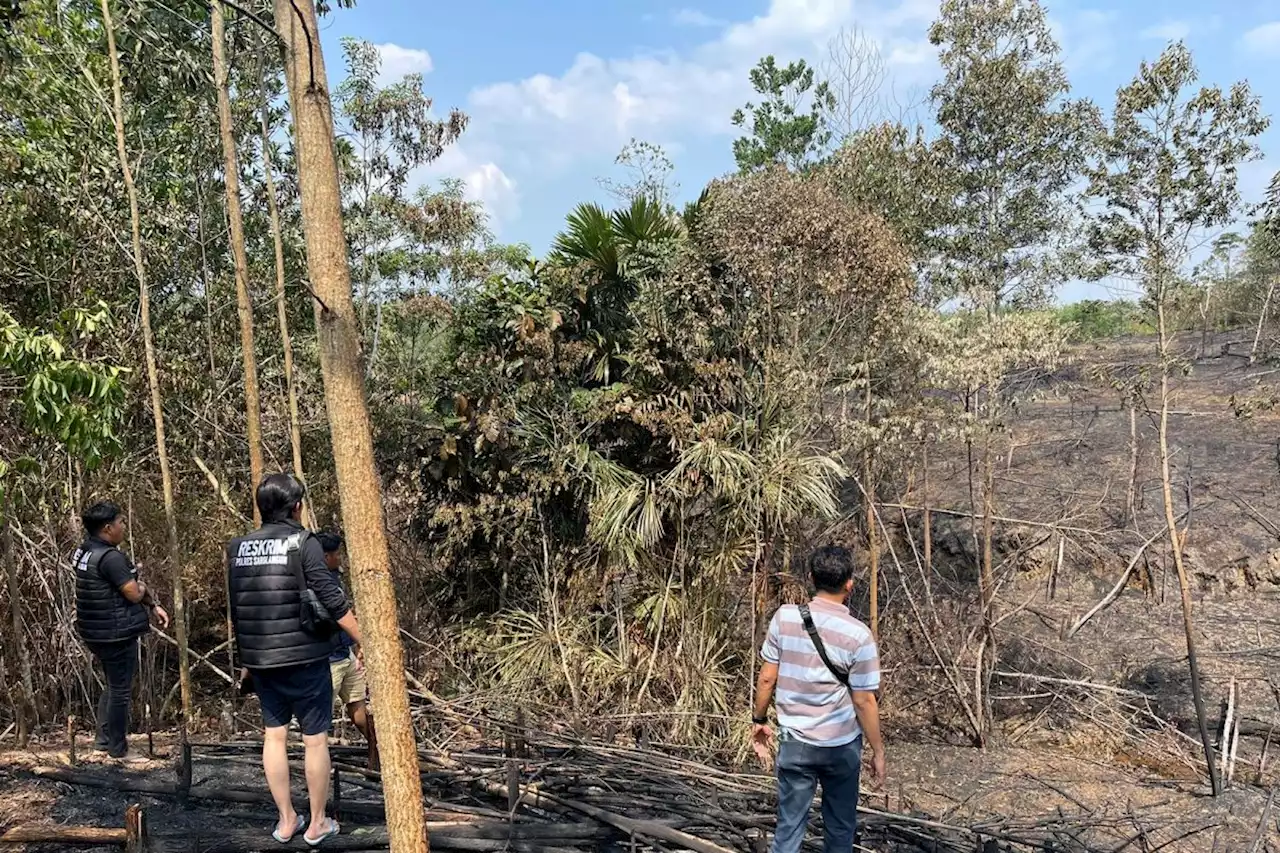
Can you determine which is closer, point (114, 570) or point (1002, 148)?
point (114, 570)

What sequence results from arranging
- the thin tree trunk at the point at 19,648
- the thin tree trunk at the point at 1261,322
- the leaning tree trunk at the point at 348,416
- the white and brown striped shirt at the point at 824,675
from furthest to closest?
the thin tree trunk at the point at 1261,322
the thin tree trunk at the point at 19,648
the white and brown striped shirt at the point at 824,675
the leaning tree trunk at the point at 348,416

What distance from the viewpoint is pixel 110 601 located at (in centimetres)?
489

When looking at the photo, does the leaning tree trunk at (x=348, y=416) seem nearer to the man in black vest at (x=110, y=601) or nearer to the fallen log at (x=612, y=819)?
the fallen log at (x=612, y=819)

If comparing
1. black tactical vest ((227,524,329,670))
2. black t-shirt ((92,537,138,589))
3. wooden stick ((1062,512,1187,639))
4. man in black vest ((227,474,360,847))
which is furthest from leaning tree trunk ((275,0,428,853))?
wooden stick ((1062,512,1187,639))

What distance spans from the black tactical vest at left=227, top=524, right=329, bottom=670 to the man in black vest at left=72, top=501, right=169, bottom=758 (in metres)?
1.95

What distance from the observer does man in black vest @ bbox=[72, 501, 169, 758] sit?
15.9 feet

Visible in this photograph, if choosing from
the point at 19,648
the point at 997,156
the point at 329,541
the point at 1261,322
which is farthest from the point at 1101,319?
the point at 19,648

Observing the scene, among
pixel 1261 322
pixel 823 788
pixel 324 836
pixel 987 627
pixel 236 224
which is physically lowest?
pixel 987 627

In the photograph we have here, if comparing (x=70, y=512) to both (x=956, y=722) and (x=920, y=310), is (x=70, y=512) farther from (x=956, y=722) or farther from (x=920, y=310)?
(x=956, y=722)

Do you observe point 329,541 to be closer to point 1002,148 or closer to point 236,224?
point 236,224

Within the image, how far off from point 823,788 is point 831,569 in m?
0.99

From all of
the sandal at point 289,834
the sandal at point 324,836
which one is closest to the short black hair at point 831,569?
the sandal at point 324,836

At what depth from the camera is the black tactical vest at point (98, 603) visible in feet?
15.9

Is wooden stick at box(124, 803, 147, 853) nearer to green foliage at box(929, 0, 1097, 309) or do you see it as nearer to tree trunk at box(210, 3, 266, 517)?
tree trunk at box(210, 3, 266, 517)
